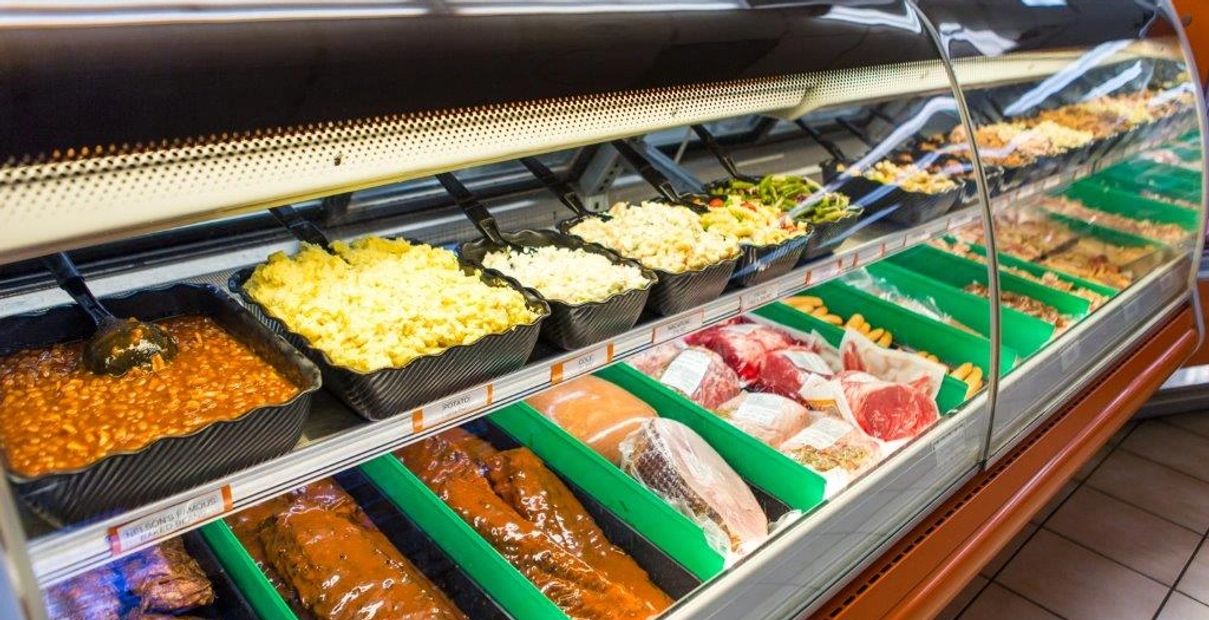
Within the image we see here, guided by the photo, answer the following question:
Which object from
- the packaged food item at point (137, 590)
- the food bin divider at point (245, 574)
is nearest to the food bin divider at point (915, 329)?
the food bin divider at point (245, 574)

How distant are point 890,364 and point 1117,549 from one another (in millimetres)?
1639

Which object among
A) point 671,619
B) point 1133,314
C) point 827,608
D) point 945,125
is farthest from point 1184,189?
point 671,619

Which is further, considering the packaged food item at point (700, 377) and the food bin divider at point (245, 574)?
the packaged food item at point (700, 377)

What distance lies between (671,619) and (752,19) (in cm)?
138

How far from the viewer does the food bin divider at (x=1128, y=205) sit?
4.05 meters

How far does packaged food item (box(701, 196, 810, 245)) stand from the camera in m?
2.18

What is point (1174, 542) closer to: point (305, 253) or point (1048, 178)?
point (1048, 178)

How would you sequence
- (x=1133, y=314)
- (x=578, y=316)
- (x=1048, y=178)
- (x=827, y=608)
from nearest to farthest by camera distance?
(x=578, y=316), (x=827, y=608), (x=1048, y=178), (x=1133, y=314)

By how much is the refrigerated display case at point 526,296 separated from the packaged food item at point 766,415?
0.01 m

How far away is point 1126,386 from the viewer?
3494 mm

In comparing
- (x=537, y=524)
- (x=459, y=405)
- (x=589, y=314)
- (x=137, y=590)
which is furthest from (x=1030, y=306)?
(x=137, y=590)

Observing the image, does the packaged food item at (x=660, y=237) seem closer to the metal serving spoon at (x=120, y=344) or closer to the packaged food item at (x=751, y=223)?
the packaged food item at (x=751, y=223)

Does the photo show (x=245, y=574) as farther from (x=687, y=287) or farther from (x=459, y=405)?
(x=687, y=287)

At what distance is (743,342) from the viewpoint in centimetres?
303
